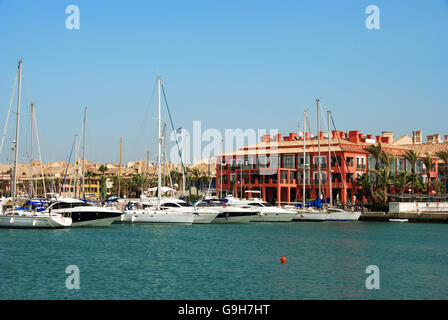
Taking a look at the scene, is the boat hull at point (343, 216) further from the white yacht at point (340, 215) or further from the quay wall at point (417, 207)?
the quay wall at point (417, 207)

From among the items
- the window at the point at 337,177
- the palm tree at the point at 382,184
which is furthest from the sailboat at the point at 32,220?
the window at the point at 337,177

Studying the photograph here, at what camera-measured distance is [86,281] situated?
93.7 feet

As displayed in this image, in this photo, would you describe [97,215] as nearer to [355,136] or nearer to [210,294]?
[210,294]

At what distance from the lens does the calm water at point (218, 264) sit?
87.0 ft

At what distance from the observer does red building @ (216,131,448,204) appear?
86500mm

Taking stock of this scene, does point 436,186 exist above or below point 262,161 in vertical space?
below

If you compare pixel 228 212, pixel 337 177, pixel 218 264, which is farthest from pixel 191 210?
pixel 337 177

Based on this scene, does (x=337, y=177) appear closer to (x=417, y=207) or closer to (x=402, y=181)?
(x=402, y=181)

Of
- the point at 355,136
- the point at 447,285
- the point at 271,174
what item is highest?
the point at 355,136

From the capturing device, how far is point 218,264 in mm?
34250

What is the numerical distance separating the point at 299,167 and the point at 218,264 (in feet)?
192

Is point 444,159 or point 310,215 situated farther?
point 444,159
